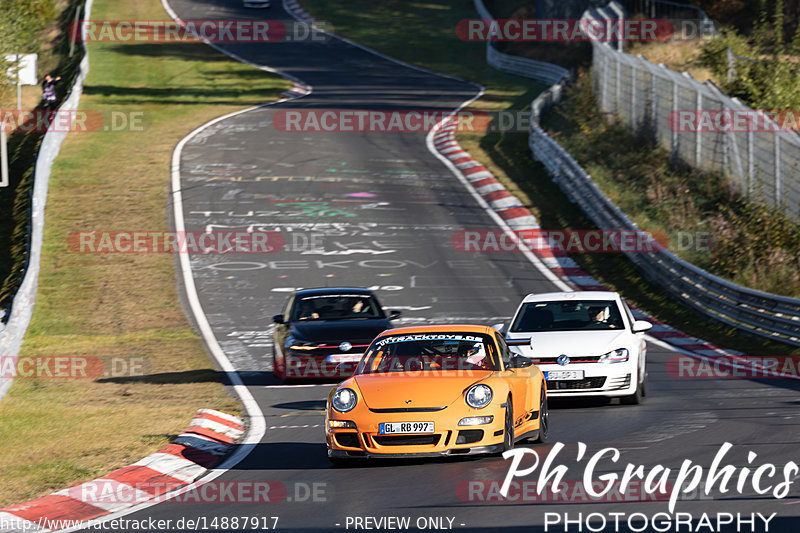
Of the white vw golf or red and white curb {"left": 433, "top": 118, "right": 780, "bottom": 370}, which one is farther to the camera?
red and white curb {"left": 433, "top": 118, "right": 780, "bottom": 370}

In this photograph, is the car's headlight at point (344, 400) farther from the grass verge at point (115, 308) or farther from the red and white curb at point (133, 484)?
the grass verge at point (115, 308)

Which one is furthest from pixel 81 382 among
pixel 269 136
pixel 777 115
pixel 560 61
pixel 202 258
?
pixel 560 61

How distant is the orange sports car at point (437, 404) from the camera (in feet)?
36.4

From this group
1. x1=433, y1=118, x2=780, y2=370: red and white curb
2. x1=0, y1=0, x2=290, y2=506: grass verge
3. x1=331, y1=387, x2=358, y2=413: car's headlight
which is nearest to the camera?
x1=331, y1=387, x2=358, y2=413: car's headlight

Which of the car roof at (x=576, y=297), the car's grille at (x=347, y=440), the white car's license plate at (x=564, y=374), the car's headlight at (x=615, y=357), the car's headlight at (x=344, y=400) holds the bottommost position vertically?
the white car's license plate at (x=564, y=374)

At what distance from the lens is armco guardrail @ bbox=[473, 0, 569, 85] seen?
51375 mm

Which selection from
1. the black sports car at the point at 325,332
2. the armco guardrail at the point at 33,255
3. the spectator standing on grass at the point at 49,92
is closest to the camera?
the armco guardrail at the point at 33,255

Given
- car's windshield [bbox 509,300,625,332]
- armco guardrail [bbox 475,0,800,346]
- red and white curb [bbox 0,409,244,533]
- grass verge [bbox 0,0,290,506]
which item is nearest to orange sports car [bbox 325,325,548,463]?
red and white curb [bbox 0,409,244,533]

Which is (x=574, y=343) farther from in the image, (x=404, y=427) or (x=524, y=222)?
(x=524, y=222)

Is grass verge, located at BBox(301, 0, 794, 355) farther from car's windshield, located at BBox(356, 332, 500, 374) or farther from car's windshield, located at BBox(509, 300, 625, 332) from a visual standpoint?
car's windshield, located at BBox(356, 332, 500, 374)

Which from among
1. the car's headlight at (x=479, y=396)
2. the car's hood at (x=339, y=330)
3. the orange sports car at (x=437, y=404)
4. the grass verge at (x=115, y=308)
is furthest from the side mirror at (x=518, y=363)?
the car's hood at (x=339, y=330)

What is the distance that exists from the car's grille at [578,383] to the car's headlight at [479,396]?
12.7 feet

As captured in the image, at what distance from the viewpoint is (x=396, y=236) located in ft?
98.3

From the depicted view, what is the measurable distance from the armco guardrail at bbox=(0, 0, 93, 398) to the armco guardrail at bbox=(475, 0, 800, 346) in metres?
12.3
